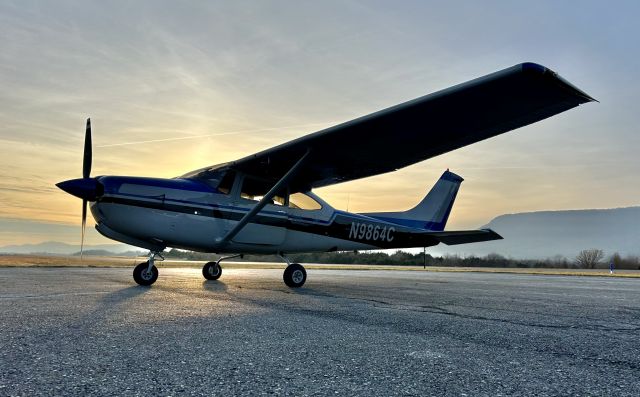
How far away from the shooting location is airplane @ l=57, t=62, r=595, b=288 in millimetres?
6211

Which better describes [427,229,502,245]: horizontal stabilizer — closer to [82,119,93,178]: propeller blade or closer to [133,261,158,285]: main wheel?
[133,261,158,285]: main wheel

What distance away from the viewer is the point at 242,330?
3564 mm

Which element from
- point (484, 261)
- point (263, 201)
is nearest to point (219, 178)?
point (263, 201)

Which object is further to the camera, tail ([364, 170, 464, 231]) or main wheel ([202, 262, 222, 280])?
tail ([364, 170, 464, 231])

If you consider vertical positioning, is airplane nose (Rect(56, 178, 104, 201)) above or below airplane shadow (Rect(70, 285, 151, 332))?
above

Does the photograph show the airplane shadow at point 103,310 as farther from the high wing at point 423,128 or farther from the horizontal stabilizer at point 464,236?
the horizontal stabilizer at point 464,236

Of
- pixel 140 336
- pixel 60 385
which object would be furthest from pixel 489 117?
pixel 60 385

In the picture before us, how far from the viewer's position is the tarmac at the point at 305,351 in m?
2.11

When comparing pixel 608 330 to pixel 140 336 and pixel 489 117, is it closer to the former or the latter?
pixel 489 117

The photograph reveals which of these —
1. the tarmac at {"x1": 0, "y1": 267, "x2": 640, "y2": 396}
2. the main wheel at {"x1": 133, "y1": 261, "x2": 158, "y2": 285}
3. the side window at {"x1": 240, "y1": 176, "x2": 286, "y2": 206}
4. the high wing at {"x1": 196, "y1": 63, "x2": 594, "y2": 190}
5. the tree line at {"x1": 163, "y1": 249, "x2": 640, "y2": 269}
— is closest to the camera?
the tarmac at {"x1": 0, "y1": 267, "x2": 640, "y2": 396}

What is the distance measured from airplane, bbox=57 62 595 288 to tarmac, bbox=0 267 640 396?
2.92m

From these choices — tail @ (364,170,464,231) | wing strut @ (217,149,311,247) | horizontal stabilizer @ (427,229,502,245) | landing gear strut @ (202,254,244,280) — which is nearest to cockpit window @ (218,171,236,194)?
wing strut @ (217,149,311,247)

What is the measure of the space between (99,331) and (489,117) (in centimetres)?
607

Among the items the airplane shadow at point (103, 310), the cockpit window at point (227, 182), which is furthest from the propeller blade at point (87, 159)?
the airplane shadow at point (103, 310)
